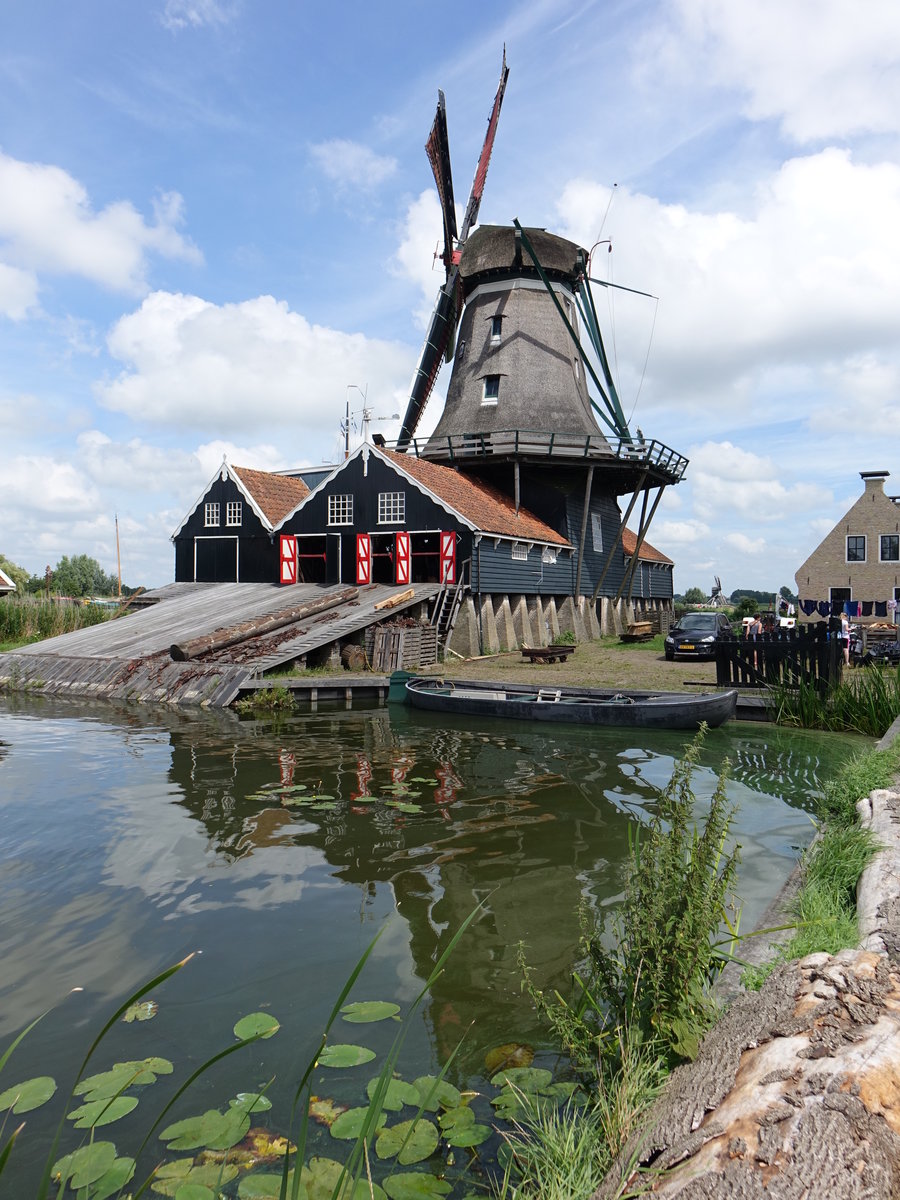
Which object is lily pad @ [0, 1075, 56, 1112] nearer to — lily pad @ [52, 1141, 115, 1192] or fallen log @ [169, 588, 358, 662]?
lily pad @ [52, 1141, 115, 1192]

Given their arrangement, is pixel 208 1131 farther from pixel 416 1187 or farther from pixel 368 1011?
pixel 368 1011

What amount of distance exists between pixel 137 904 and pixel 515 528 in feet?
74.3

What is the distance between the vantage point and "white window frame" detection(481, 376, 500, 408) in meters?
32.7

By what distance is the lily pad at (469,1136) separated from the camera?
373cm

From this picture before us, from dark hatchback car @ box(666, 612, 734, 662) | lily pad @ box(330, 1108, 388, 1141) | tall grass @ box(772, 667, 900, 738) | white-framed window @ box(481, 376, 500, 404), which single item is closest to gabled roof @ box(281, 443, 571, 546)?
white-framed window @ box(481, 376, 500, 404)

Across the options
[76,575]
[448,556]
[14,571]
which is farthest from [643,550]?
[76,575]

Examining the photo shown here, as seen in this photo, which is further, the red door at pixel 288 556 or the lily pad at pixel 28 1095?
the red door at pixel 288 556

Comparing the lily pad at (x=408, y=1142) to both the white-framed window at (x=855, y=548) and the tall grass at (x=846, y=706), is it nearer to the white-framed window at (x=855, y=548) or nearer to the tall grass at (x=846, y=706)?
the tall grass at (x=846, y=706)

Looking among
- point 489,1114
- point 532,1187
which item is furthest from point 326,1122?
point 532,1187

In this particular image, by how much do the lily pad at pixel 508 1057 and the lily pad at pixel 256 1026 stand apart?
128cm

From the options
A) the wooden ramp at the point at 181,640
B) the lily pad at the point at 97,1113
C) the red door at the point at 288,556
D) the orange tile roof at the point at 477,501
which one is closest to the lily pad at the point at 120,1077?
the lily pad at the point at 97,1113

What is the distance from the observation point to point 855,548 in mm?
40375

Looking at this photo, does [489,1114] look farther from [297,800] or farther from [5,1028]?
[297,800]

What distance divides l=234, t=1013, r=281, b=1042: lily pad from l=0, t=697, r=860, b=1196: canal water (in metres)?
0.07
